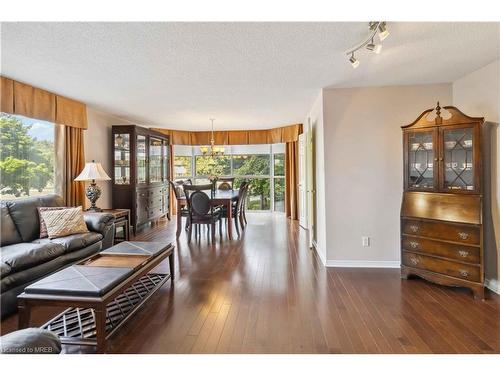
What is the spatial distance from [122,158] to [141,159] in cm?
36

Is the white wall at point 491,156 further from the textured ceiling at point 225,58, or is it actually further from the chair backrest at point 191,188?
the chair backrest at point 191,188

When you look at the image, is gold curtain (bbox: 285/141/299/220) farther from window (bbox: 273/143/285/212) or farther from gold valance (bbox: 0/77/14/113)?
gold valance (bbox: 0/77/14/113)

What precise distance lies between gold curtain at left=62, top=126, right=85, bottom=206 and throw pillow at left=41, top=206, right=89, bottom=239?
1.14 meters

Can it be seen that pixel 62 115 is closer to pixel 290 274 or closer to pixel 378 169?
pixel 290 274

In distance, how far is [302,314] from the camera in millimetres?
2457

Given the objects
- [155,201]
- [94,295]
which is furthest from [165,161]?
[94,295]

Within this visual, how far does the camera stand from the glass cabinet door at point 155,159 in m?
6.36

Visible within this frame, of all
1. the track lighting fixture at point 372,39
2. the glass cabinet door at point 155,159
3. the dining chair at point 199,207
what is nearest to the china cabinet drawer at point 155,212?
the glass cabinet door at point 155,159

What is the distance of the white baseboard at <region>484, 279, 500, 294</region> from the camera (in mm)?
2902

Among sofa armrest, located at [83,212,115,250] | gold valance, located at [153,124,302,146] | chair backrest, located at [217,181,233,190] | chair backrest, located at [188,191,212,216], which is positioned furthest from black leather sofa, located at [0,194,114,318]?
gold valance, located at [153,124,302,146]

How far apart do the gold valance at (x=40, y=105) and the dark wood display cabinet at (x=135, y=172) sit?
100 centimetres

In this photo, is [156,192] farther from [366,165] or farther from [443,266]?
[443,266]

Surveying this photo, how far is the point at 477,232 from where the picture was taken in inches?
109
